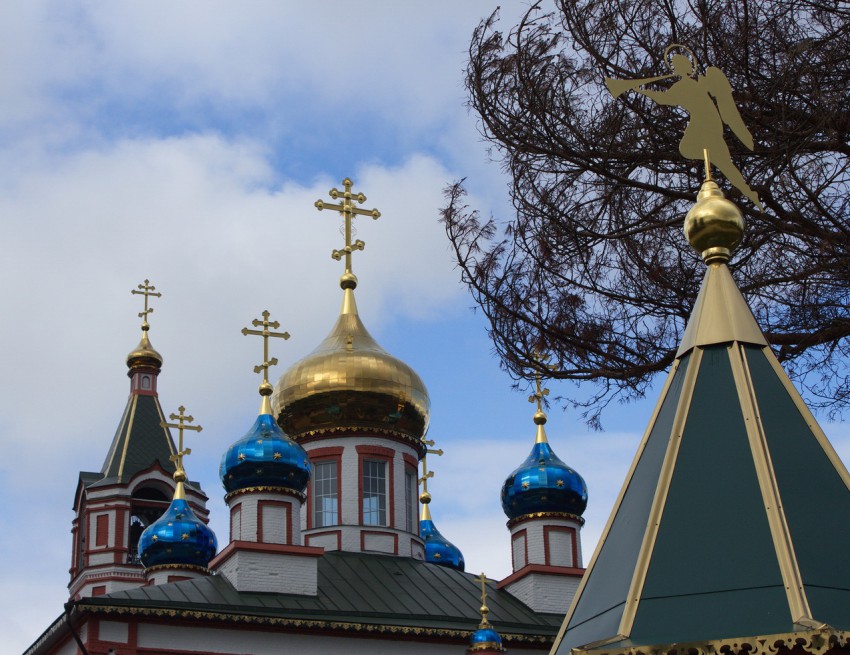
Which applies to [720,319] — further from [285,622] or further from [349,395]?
[349,395]

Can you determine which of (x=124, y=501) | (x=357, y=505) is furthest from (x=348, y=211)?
(x=124, y=501)

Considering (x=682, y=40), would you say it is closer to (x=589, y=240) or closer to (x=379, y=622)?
(x=589, y=240)

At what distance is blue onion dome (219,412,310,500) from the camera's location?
1778 cm

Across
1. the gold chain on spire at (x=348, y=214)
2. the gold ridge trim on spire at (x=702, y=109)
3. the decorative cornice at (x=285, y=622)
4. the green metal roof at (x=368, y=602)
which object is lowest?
the gold ridge trim on spire at (x=702, y=109)

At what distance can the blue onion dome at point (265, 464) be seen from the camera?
17781mm

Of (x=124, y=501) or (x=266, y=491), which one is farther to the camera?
(x=124, y=501)

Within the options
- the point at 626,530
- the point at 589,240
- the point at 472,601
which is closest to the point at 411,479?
the point at 472,601

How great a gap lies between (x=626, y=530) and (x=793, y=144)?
4416 mm

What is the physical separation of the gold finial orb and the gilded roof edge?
0.12m

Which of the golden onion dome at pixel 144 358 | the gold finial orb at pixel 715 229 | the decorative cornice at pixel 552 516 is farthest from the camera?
the golden onion dome at pixel 144 358

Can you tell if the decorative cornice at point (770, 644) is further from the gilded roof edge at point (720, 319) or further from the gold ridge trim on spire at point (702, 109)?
the gold ridge trim on spire at point (702, 109)

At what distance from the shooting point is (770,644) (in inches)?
155

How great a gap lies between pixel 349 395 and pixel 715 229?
15267 mm

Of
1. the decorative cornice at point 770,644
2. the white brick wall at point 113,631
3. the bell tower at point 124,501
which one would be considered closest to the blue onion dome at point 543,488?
the white brick wall at point 113,631
